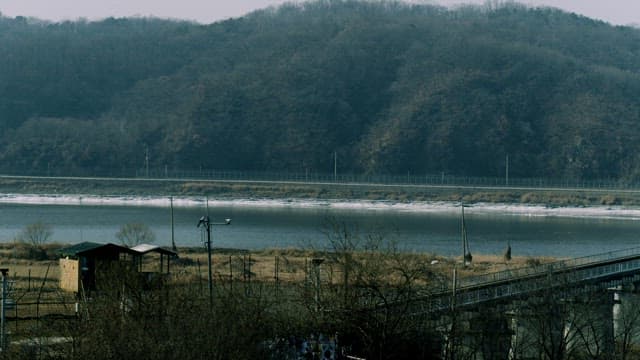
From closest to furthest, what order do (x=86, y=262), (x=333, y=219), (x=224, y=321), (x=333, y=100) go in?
Answer: (x=224, y=321), (x=86, y=262), (x=333, y=219), (x=333, y=100)

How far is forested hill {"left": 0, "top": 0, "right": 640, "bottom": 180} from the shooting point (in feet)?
421

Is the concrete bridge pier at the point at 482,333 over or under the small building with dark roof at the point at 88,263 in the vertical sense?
under

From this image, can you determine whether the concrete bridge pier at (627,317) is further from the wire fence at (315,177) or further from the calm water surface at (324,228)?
the wire fence at (315,177)

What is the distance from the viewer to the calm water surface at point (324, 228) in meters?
54.2

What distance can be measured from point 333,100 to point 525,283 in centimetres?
11951

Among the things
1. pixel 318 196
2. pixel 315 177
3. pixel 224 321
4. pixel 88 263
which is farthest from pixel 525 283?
pixel 315 177

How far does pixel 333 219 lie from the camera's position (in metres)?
52.1

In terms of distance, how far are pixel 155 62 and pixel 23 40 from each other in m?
26.5

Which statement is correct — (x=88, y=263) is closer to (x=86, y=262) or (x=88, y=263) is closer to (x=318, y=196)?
(x=86, y=262)

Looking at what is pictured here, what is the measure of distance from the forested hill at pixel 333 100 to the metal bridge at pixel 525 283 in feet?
310

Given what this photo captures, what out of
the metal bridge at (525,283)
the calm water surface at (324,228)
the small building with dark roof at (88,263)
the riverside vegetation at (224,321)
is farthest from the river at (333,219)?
the riverside vegetation at (224,321)

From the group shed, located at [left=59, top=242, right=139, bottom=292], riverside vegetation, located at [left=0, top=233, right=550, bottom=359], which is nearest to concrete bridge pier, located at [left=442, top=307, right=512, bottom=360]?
riverside vegetation, located at [left=0, top=233, right=550, bottom=359]

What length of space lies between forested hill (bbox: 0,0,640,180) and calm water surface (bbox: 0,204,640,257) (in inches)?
1588

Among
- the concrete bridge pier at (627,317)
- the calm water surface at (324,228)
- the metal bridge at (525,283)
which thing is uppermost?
the metal bridge at (525,283)
